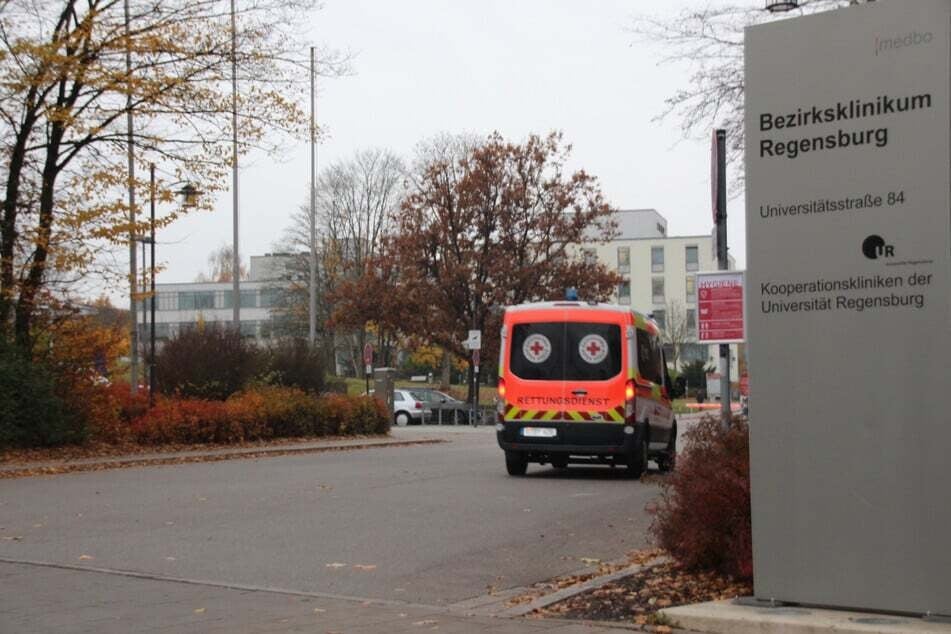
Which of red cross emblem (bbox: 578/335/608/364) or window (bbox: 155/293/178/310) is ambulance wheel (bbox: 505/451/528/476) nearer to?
red cross emblem (bbox: 578/335/608/364)

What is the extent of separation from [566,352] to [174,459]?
9.19 metres

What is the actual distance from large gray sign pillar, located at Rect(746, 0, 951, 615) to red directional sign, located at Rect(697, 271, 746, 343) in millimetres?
5390

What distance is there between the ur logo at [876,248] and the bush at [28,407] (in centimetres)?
1963

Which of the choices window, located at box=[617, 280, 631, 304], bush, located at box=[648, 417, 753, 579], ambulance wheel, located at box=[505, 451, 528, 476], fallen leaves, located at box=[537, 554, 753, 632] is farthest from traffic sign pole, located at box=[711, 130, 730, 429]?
window, located at box=[617, 280, 631, 304]

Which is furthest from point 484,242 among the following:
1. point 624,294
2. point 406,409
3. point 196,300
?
point 196,300

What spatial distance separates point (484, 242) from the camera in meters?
59.1

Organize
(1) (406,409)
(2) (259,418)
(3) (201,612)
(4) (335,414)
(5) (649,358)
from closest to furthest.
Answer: (3) (201,612) < (5) (649,358) < (2) (259,418) < (4) (335,414) < (1) (406,409)

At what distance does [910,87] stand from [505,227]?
52.3 meters

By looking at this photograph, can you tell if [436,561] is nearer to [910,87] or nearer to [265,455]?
[910,87]

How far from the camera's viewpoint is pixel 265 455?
1069 inches

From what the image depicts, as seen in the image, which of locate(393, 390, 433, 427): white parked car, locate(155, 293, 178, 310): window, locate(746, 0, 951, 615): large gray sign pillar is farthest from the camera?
locate(155, 293, 178, 310): window

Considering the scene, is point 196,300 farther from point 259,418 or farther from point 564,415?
point 564,415

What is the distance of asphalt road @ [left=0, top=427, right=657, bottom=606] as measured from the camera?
983cm

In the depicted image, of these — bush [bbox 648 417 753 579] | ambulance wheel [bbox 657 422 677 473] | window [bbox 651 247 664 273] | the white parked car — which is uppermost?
window [bbox 651 247 664 273]
